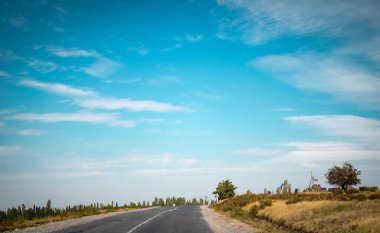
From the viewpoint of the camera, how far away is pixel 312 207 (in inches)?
938

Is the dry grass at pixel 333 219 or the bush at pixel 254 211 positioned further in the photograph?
the bush at pixel 254 211

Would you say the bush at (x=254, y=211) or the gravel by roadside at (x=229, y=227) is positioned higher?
the gravel by roadside at (x=229, y=227)

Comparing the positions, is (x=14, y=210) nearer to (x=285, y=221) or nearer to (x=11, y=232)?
(x=11, y=232)

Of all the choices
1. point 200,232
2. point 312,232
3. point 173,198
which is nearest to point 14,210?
point 200,232

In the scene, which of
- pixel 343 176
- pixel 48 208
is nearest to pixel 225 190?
pixel 343 176

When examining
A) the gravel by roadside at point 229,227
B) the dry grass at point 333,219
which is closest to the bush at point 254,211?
the dry grass at point 333,219

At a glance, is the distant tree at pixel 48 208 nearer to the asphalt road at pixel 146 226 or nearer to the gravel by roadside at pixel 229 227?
the asphalt road at pixel 146 226

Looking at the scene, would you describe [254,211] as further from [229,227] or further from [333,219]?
[333,219]

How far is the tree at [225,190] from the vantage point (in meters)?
93.2

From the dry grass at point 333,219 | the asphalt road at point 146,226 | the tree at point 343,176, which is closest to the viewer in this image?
the dry grass at point 333,219

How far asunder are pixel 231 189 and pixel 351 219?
7973 cm

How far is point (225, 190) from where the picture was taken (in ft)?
308

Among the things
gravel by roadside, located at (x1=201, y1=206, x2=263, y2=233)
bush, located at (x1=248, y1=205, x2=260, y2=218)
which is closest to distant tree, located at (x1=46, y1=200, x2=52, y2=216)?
bush, located at (x1=248, y1=205, x2=260, y2=218)

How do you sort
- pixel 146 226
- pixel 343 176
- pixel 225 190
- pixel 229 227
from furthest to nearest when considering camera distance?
pixel 225 190 → pixel 343 176 → pixel 229 227 → pixel 146 226
